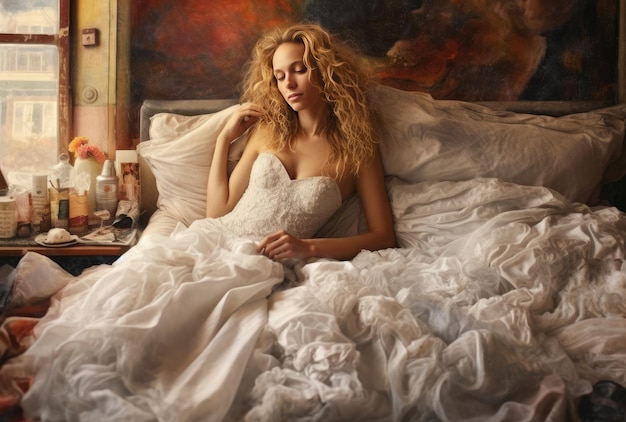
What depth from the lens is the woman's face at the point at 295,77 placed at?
7.36 ft

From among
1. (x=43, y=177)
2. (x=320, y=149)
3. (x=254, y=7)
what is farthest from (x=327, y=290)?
(x=254, y=7)

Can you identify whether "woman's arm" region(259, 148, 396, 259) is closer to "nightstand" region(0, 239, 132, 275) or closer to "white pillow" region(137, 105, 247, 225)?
"white pillow" region(137, 105, 247, 225)

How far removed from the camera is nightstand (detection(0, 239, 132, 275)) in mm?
2367

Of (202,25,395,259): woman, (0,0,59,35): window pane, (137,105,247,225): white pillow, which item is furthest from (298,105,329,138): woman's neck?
(0,0,59,35): window pane

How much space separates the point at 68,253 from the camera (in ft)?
7.80

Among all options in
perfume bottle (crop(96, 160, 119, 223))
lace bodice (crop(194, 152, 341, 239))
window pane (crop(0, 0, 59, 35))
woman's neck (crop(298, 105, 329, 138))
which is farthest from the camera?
window pane (crop(0, 0, 59, 35))

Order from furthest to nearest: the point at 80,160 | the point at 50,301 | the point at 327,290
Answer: the point at 80,160
the point at 50,301
the point at 327,290

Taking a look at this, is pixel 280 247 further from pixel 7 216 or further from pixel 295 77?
pixel 7 216

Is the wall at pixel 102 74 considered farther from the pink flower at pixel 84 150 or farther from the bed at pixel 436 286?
the bed at pixel 436 286

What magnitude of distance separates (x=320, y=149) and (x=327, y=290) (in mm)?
795

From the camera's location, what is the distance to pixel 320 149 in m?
2.33

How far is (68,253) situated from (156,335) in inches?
43.5

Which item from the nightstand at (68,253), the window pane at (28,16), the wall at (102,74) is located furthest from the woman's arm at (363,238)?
the window pane at (28,16)

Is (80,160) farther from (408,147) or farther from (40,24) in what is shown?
(408,147)
